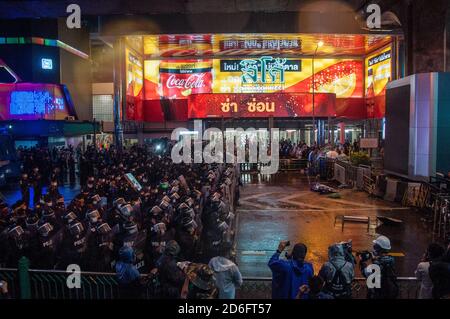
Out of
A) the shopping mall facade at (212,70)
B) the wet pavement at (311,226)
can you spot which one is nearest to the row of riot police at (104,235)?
the wet pavement at (311,226)

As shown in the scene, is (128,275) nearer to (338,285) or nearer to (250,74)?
(338,285)

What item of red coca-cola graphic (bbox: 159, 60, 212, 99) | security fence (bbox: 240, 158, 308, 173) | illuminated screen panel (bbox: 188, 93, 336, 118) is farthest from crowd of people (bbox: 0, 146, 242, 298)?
red coca-cola graphic (bbox: 159, 60, 212, 99)

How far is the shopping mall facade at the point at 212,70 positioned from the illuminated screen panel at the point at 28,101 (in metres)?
0.07

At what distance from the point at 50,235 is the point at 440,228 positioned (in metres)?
10.3

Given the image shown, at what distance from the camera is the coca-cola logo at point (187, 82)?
38969 mm

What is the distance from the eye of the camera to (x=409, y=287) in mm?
6727

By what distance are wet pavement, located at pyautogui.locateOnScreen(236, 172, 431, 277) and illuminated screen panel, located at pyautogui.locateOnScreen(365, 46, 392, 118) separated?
1751 cm

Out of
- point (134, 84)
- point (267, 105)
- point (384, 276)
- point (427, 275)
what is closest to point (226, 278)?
point (384, 276)

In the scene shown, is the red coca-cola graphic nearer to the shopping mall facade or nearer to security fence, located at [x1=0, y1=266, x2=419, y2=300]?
the shopping mall facade

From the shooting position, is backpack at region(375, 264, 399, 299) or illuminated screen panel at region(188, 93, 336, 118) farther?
illuminated screen panel at region(188, 93, 336, 118)

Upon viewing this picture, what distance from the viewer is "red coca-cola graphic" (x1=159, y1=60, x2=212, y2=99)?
3881cm

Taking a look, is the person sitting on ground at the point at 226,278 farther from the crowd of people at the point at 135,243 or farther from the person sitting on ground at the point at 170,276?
the person sitting on ground at the point at 170,276

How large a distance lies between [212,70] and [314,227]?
27.8 m

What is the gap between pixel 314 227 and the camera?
1336 centimetres
